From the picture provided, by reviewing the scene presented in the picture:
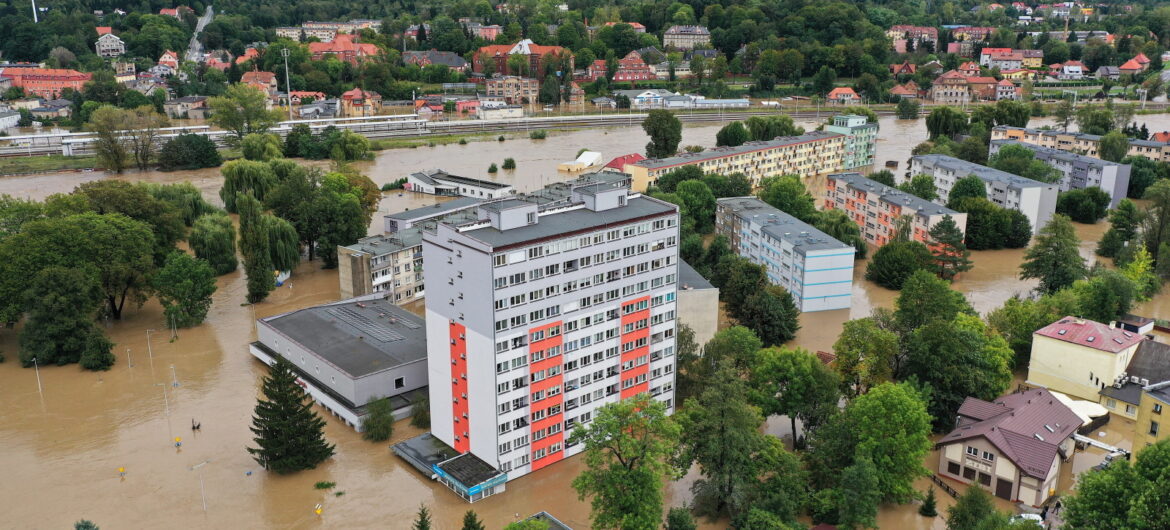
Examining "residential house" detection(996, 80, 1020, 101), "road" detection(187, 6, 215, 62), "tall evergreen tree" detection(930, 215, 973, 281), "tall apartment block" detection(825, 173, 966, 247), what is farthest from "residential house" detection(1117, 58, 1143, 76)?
"road" detection(187, 6, 215, 62)

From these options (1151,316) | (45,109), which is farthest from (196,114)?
(1151,316)

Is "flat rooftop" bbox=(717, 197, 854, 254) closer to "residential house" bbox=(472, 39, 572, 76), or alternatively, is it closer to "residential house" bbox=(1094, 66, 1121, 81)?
"residential house" bbox=(472, 39, 572, 76)

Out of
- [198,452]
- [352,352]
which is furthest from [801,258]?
[198,452]

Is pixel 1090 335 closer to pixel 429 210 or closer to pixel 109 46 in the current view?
pixel 429 210

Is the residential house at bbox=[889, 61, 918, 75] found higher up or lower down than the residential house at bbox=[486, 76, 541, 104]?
higher up

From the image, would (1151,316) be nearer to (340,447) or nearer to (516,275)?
(516,275)
